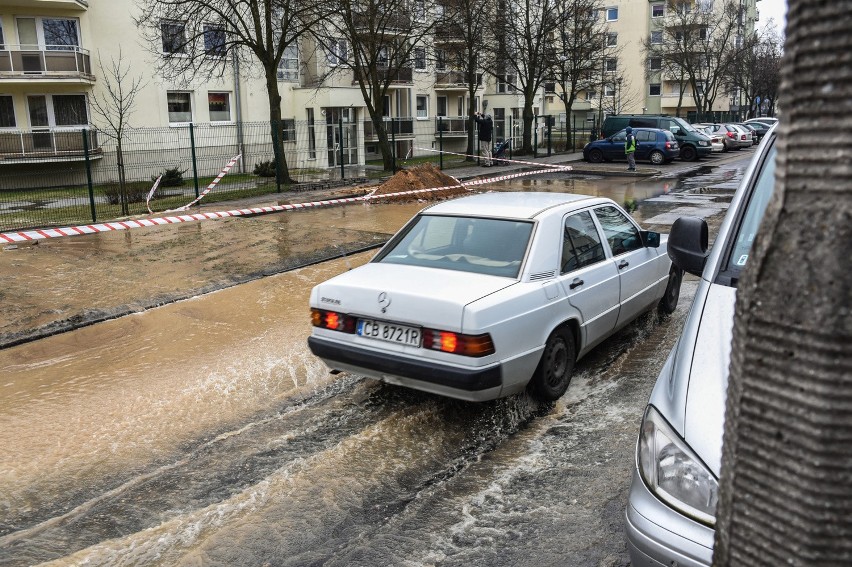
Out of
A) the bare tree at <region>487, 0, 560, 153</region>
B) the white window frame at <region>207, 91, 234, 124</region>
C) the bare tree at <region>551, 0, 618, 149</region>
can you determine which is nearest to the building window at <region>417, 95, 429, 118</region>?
the bare tree at <region>487, 0, 560, 153</region>

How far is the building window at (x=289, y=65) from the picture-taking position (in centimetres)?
3775

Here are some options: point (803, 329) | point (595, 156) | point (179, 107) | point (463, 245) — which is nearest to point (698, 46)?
point (595, 156)

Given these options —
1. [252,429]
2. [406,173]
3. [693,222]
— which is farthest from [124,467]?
[406,173]

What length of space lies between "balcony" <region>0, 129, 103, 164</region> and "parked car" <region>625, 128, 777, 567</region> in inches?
1179

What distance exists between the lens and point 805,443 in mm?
1396

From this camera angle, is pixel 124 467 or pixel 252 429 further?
pixel 252 429

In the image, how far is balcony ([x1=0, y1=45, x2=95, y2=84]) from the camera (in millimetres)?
29609

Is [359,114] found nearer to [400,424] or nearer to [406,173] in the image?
[406,173]

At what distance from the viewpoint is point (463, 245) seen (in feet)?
20.2

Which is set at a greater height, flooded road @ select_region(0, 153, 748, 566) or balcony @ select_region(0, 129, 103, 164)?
balcony @ select_region(0, 129, 103, 164)

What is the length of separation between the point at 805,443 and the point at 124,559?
11.9 feet

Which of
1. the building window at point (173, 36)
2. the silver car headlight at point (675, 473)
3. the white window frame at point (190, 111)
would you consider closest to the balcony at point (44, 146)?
the white window frame at point (190, 111)

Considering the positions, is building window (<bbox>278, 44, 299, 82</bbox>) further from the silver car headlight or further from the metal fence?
the silver car headlight

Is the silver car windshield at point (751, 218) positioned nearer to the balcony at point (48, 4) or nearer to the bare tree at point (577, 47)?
the balcony at point (48, 4)
